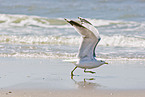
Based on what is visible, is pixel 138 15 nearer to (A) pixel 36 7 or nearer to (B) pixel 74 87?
(A) pixel 36 7

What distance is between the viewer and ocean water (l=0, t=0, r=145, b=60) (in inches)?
442

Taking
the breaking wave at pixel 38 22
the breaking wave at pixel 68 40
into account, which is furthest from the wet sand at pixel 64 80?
the breaking wave at pixel 38 22

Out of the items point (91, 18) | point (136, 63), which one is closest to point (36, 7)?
point (91, 18)

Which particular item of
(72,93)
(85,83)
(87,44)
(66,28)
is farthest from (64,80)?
(66,28)

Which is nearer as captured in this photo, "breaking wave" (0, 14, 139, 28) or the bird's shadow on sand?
the bird's shadow on sand

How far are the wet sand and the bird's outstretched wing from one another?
1.68 feet

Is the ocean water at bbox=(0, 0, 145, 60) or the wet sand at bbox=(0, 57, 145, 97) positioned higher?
the ocean water at bbox=(0, 0, 145, 60)

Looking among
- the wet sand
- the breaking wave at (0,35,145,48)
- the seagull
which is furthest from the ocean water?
the seagull

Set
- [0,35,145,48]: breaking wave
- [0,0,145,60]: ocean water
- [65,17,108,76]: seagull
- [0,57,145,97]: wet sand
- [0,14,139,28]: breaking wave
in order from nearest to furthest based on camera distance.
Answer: [0,57,145,97]: wet sand
[65,17,108,76]: seagull
[0,0,145,60]: ocean water
[0,35,145,48]: breaking wave
[0,14,139,28]: breaking wave

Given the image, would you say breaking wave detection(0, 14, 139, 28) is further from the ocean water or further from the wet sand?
the wet sand

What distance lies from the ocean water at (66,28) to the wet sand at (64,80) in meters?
1.37

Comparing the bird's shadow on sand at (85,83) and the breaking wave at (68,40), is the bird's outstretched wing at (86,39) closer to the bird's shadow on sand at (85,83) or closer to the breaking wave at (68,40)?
the bird's shadow on sand at (85,83)

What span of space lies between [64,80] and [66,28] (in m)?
10.4

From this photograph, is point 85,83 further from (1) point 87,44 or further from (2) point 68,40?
(2) point 68,40
